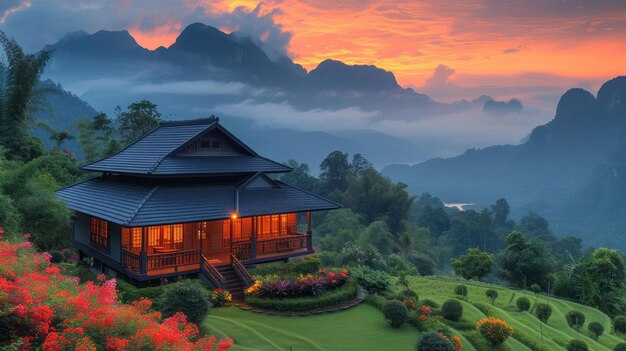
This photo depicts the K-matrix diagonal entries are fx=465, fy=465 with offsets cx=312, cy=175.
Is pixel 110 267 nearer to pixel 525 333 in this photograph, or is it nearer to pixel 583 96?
pixel 525 333

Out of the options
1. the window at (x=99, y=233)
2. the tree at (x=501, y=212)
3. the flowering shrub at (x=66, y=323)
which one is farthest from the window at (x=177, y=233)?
the tree at (x=501, y=212)

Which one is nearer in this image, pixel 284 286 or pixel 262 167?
pixel 284 286

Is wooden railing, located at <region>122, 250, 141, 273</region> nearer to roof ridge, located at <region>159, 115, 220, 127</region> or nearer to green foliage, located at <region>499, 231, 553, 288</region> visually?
roof ridge, located at <region>159, 115, 220, 127</region>

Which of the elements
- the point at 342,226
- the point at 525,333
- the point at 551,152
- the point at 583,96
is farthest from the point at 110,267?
the point at 583,96

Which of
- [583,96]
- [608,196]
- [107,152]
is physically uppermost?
[583,96]

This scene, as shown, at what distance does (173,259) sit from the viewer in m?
19.2

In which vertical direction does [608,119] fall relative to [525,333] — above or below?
above

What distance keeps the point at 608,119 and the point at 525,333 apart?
18517cm

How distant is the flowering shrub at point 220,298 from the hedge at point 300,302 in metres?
0.76

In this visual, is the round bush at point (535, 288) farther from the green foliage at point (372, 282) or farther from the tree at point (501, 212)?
the tree at point (501, 212)

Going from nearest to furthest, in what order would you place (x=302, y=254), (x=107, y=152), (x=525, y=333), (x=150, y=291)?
(x=150, y=291), (x=525, y=333), (x=302, y=254), (x=107, y=152)

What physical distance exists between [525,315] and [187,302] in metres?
18.4

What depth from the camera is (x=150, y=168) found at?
20547mm

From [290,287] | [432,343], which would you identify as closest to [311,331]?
[290,287]
